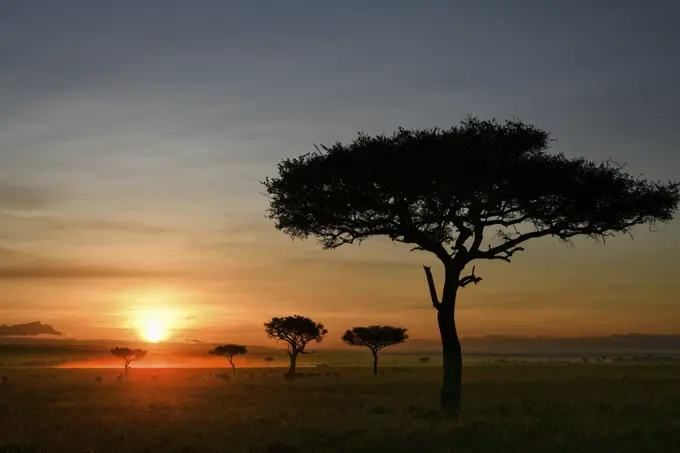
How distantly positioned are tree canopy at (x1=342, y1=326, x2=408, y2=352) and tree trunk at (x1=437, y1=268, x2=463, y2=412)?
255ft

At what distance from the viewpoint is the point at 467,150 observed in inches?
1187

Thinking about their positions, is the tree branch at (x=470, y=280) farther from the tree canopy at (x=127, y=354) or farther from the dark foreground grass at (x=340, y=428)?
the tree canopy at (x=127, y=354)

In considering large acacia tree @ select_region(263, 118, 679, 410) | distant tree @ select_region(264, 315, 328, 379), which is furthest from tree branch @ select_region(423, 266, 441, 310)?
distant tree @ select_region(264, 315, 328, 379)

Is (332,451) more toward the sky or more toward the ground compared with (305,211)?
more toward the ground

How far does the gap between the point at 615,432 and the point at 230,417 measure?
12603 millimetres

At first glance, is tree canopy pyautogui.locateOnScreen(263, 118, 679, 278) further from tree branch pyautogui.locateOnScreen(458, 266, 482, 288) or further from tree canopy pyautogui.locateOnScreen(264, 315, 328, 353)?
tree canopy pyautogui.locateOnScreen(264, 315, 328, 353)

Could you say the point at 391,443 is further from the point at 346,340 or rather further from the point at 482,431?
the point at 346,340

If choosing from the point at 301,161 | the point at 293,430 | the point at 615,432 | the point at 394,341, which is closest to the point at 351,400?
the point at 301,161

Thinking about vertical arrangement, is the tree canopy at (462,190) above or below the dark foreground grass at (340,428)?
above

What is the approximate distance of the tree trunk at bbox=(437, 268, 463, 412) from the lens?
29812 millimetres

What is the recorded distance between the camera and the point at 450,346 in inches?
1201

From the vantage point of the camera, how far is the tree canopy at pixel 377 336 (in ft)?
355

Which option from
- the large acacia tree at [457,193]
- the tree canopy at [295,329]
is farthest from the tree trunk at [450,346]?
the tree canopy at [295,329]

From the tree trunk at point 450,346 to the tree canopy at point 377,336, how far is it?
77728 millimetres
